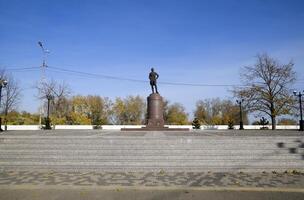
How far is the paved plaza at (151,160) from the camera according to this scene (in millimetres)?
9000

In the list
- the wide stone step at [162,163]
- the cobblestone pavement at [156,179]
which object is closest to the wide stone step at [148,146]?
the wide stone step at [162,163]

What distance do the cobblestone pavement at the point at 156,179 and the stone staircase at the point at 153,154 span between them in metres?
0.49

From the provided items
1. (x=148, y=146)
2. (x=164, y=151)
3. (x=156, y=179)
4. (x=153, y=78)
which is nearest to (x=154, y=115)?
(x=153, y=78)

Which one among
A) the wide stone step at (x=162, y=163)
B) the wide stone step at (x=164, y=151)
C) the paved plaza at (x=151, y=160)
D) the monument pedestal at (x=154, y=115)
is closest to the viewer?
the paved plaza at (x=151, y=160)

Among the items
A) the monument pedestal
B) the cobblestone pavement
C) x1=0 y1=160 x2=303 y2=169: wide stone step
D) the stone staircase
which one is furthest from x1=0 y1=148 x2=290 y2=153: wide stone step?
the monument pedestal

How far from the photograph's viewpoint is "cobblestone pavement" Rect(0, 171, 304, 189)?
821cm

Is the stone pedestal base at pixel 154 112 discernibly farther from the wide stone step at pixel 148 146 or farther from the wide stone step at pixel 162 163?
the wide stone step at pixel 162 163

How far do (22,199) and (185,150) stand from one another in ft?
17.9

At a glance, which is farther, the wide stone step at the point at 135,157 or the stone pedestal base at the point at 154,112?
the stone pedestal base at the point at 154,112

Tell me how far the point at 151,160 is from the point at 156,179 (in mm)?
1719

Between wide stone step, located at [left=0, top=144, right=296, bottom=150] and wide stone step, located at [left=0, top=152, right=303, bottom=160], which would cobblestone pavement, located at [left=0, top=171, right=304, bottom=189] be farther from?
wide stone step, located at [left=0, top=144, right=296, bottom=150]

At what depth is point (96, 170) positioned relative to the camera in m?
10.3

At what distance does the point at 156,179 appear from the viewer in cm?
885

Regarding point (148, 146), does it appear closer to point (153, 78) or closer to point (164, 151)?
point (164, 151)
